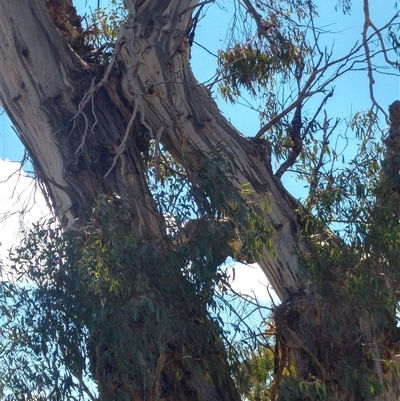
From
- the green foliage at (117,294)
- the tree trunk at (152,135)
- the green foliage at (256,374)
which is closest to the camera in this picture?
the green foliage at (117,294)

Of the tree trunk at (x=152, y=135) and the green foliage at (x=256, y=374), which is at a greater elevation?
the tree trunk at (x=152, y=135)

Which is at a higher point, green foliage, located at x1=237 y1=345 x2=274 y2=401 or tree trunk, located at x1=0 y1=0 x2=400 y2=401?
tree trunk, located at x1=0 y1=0 x2=400 y2=401

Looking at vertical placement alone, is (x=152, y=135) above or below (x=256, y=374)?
above

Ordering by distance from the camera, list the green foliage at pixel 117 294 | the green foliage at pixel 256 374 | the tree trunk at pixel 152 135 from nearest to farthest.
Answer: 1. the green foliage at pixel 117 294
2. the green foliage at pixel 256 374
3. the tree trunk at pixel 152 135

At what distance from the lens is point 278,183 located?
6402 millimetres

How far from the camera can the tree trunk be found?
5.43 m

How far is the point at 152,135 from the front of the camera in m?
5.79

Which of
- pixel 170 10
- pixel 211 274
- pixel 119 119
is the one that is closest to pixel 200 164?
pixel 211 274

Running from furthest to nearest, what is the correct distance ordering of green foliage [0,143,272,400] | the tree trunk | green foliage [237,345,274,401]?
the tree trunk < green foliage [237,345,274,401] < green foliage [0,143,272,400]

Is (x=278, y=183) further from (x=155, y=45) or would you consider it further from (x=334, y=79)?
(x=155, y=45)

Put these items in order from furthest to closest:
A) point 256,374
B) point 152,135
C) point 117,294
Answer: point 256,374
point 152,135
point 117,294

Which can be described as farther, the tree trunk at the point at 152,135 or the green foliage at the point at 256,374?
the tree trunk at the point at 152,135

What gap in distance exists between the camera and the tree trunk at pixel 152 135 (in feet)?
17.8

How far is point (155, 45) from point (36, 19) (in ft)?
2.80
